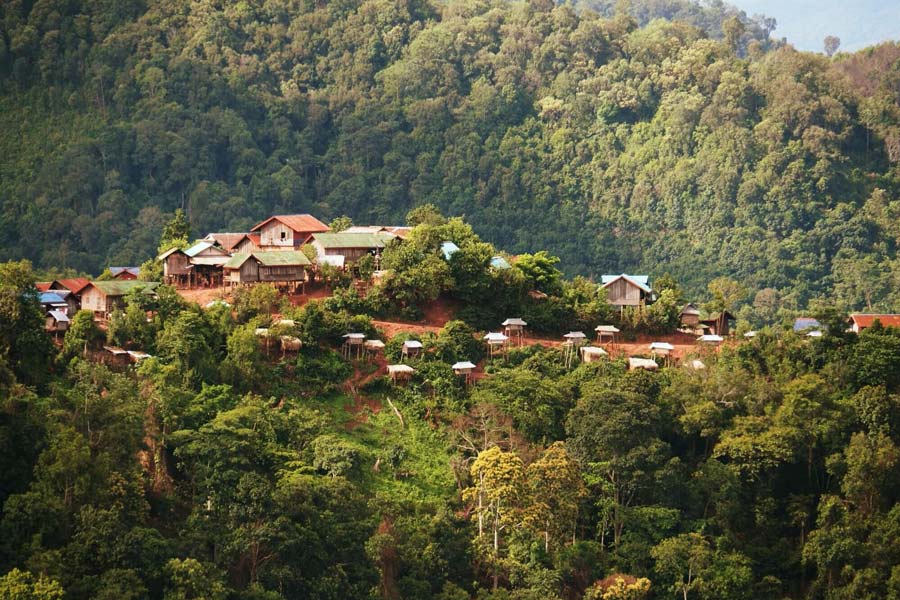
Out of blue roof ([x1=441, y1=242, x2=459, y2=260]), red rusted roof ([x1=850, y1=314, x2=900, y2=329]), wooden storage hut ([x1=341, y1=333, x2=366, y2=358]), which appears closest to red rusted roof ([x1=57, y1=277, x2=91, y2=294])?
wooden storage hut ([x1=341, y1=333, x2=366, y2=358])

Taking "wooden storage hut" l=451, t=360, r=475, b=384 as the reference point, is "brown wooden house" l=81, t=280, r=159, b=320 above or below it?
above

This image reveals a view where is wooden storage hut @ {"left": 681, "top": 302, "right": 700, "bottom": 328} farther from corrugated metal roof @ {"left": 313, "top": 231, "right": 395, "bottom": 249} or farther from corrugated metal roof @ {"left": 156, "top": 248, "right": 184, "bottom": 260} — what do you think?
corrugated metal roof @ {"left": 156, "top": 248, "right": 184, "bottom": 260}

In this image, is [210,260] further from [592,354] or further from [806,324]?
[806,324]

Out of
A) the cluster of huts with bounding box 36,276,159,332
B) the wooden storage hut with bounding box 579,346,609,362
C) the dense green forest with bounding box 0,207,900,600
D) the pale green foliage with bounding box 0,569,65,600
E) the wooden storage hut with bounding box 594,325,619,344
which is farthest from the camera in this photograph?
the wooden storage hut with bounding box 594,325,619,344

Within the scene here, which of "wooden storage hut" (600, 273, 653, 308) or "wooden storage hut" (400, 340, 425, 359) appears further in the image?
"wooden storage hut" (600, 273, 653, 308)

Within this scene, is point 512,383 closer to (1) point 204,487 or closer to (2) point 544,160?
(1) point 204,487

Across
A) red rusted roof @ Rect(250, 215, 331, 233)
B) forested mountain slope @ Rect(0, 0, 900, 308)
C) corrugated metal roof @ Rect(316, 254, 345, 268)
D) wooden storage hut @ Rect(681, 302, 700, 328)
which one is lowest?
wooden storage hut @ Rect(681, 302, 700, 328)

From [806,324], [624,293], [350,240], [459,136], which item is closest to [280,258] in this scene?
[350,240]

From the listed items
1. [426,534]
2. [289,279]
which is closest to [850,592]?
[426,534]

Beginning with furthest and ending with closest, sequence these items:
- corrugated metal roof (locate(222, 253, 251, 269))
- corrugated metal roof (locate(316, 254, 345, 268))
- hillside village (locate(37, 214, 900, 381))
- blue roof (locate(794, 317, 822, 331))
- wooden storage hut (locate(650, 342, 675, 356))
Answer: corrugated metal roof (locate(316, 254, 345, 268)) → blue roof (locate(794, 317, 822, 331)) → corrugated metal roof (locate(222, 253, 251, 269)) → wooden storage hut (locate(650, 342, 675, 356)) → hillside village (locate(37, 214, 900, 381))
